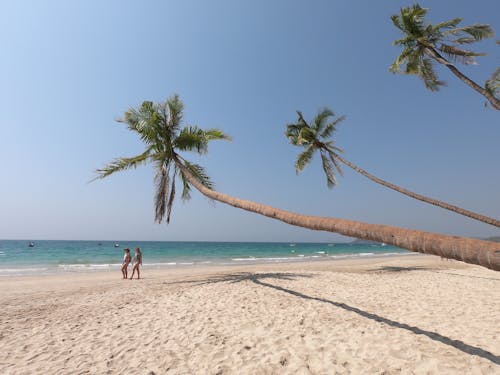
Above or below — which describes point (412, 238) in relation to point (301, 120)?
below

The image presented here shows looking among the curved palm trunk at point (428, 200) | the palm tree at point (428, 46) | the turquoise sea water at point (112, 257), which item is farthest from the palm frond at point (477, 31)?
the turquoise sea water at point (112, 257)

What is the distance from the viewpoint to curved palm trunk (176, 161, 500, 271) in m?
2.29

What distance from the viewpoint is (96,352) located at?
464 centimetres

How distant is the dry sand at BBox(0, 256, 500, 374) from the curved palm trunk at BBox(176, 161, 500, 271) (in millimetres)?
2140

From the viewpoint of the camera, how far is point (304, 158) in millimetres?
20031

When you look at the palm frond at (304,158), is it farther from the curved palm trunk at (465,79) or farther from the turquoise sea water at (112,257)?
the turquoise sea water at (112,257)

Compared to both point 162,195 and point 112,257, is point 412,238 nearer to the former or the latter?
point 162,195

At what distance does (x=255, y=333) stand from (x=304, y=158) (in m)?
16.2

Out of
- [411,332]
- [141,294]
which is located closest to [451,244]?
[411,332]

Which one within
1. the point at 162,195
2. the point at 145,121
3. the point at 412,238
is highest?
the point at 145,121

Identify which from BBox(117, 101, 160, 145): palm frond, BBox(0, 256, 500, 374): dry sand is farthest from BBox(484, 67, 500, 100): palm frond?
BBox(117, 101, 160, 145): palm frond

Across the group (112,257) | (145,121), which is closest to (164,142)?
(145,121)

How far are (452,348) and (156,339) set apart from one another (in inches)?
211

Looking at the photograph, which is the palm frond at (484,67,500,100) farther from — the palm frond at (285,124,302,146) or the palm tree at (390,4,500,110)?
the palm frond at (285,124,302,146)
